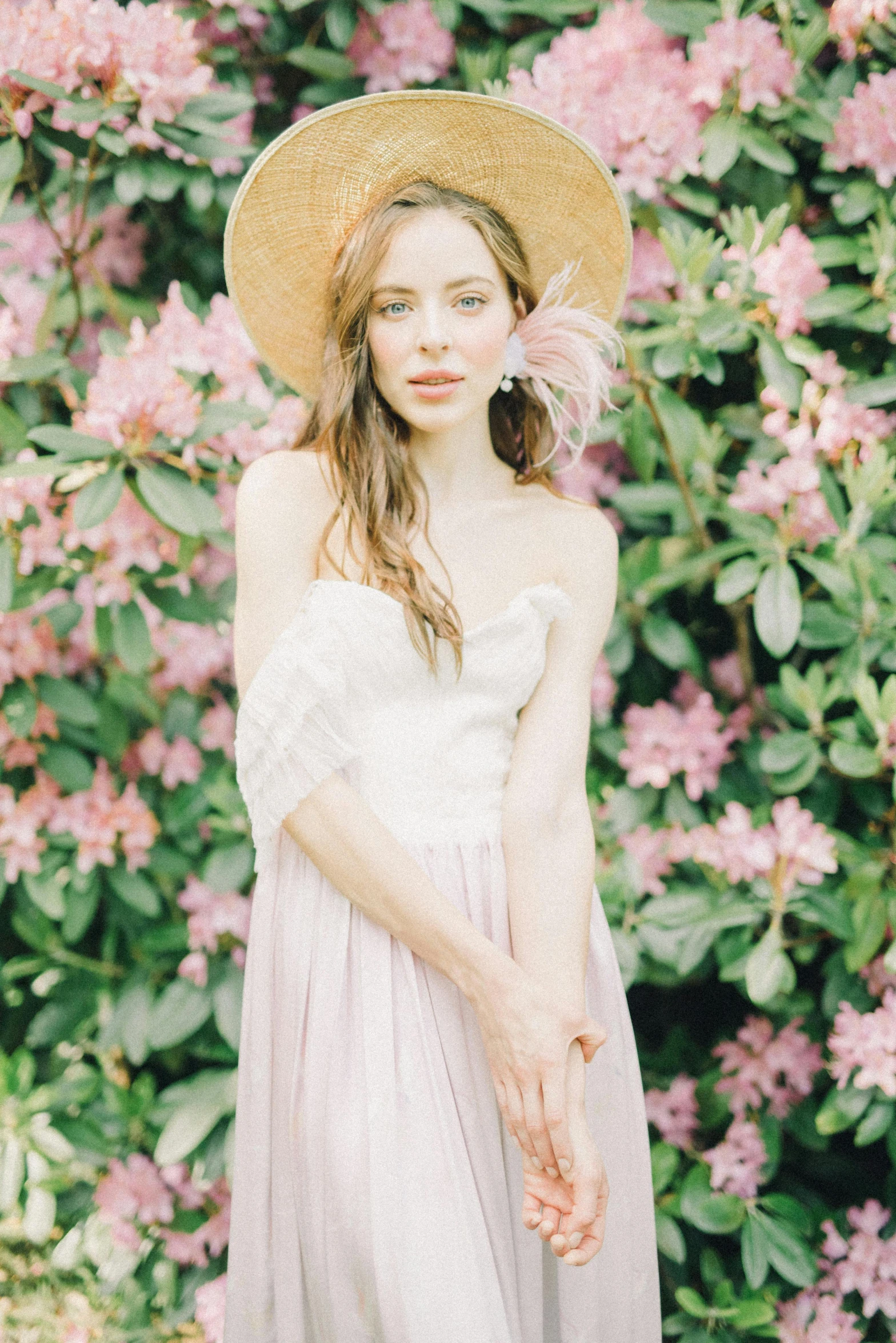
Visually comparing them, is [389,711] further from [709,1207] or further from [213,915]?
[709,1207]

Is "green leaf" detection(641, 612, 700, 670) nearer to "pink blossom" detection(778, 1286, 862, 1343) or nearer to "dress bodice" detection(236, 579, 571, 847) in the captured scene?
"dress bodice" detection(236, 579, 571, 847)

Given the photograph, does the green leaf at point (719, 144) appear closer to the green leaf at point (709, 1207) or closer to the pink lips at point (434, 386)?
the pink lips at point (434, 386)

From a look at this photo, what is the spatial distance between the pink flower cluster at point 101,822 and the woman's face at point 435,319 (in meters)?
1.02

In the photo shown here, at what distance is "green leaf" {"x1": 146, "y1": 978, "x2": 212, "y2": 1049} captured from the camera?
1.86 meters

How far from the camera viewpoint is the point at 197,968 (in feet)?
6.15

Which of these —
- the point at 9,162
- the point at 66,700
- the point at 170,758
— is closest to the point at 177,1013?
the point at 170,758

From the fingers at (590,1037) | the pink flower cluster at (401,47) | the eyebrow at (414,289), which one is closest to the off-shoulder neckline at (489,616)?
the eyebrow at (414,289)

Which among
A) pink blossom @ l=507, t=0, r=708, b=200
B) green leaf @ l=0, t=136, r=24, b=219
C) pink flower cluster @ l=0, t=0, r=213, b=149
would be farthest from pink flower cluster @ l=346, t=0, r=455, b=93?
green leaf @ l=0, t=136, r=24, b=219

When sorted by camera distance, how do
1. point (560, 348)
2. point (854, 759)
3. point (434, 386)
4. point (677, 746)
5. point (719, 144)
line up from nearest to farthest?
point (434, 386) < point (560, 348) < point (854, 759) < point (719, 144) < point (677, 746)

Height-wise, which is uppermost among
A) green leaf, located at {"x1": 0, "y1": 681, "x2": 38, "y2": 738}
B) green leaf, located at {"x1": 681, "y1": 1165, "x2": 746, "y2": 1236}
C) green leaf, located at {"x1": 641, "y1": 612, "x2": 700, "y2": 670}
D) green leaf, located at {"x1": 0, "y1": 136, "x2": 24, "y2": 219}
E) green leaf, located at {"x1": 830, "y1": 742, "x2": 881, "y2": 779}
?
green leaf, located at {"x1": 0, "y1": 136, "x2": 24, "y2": 219}

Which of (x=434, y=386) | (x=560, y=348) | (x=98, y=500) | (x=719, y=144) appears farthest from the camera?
(x=719, y=144)

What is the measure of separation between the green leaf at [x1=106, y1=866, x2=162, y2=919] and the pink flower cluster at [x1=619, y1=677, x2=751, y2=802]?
0.91 m

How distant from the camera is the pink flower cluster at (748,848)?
5.55ft

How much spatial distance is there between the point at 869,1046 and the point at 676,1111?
1.49 feet
